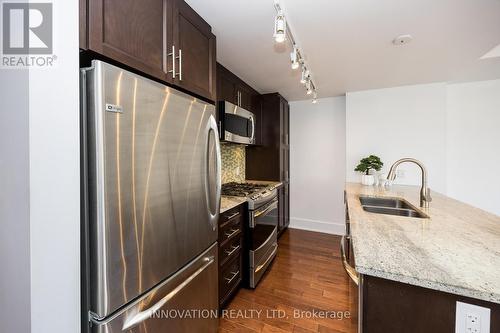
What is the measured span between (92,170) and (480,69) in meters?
3.96

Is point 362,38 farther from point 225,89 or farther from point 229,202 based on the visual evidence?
point 229,202

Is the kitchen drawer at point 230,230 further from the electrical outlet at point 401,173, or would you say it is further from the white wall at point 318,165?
the electrical outlet at point 401,173

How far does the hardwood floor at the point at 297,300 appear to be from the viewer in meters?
1.71

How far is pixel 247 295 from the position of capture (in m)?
2.09

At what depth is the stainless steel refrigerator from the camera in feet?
2.62

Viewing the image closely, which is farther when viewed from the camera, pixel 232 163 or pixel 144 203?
pixel 232 163

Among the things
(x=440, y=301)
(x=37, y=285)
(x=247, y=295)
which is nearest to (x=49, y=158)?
(x=37, y=285)

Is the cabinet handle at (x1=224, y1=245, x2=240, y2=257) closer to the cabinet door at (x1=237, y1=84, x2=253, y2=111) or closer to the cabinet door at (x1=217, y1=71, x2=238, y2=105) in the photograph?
the cabinet door at (x1=217, y1=71, x2=238, y2=105)

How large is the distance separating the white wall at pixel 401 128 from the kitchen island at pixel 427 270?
7.70ft

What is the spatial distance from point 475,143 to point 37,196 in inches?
179

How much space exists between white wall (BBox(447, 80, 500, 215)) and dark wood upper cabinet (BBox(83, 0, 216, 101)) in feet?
11.8

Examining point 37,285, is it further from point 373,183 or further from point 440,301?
point 373,183

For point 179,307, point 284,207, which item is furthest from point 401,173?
point 179,307

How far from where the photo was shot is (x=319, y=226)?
3.88 meters
